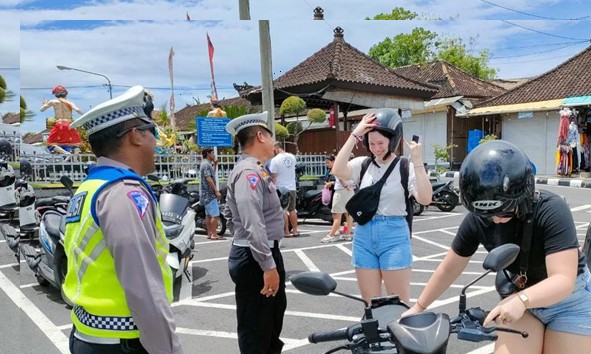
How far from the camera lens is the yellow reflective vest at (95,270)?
1417 mm

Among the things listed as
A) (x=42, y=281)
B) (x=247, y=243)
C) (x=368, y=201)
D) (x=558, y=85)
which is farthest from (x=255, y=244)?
(x=42, y=281)

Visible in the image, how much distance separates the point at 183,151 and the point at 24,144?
99cm

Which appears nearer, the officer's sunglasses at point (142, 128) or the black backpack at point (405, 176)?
the officer's sunglasses at point (142, 128)

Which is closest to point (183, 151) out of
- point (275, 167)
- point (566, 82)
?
point (275, 167)

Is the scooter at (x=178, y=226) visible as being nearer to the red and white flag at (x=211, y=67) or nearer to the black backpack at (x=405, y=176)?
the red and white flag at (x=211, y=67)

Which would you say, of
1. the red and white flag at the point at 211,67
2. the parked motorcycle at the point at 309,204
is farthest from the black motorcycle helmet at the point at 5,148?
the parked motorcycle at the point at 309,204

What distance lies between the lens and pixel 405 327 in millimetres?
1200

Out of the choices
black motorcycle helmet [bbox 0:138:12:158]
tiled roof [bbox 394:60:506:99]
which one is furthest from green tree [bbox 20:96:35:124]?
tiled roof [bbox 394:60:506:99]

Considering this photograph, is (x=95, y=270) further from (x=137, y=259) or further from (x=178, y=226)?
(x=178, y=226)

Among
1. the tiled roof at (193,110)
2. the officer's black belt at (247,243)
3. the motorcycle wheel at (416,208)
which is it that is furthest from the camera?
the tiled roof at (193,110)

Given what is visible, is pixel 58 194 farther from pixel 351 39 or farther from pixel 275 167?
pixel 351 39

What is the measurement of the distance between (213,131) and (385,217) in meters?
1.28

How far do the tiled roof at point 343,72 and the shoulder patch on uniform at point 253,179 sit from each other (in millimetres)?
925

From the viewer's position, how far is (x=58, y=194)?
10.6ft
